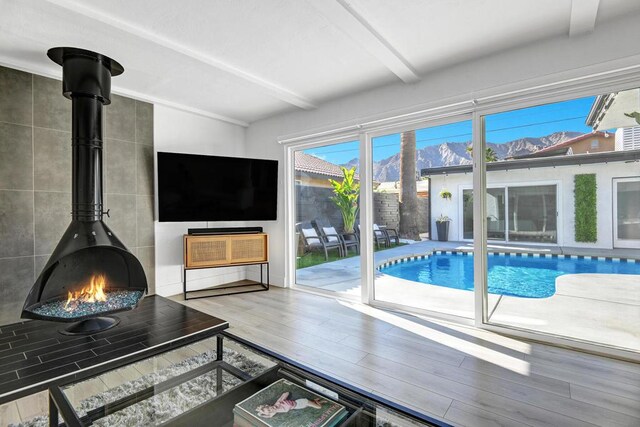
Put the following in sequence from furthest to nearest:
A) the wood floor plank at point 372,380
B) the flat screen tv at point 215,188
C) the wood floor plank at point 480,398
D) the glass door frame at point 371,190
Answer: the flat screen tv at point 215,188
the glass door frame at point 371,190
the wood floor plank at point 372,380
the wood floor plank at point 480,398

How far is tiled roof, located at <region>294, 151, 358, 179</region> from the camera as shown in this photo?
4.05 metres

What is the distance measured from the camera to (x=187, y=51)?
271 centimetres

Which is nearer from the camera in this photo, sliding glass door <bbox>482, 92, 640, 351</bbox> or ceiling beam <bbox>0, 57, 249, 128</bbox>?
sliding glass door <bbox>482, 92, 640, 351</bbox>

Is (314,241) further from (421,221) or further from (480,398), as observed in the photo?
(480,398)

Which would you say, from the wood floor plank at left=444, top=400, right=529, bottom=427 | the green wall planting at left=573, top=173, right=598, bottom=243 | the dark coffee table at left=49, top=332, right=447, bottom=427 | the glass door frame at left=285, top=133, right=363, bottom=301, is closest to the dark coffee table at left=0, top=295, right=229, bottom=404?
the dark coffee table at left=49, top=332, right=447, bottom=427

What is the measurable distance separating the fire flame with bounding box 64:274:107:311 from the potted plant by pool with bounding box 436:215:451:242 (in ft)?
9.88

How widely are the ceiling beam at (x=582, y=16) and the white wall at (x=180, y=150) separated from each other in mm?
3996

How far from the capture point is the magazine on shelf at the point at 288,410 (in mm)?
1122

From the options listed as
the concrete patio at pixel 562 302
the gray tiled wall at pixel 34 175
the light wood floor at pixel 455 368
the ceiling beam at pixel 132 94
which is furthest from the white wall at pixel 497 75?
the gray tiled wall at pixel 34 175

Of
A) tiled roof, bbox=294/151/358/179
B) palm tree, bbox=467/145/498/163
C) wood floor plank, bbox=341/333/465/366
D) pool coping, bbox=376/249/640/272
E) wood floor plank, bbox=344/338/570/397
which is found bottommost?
wood floor plank, bbox=344/338/570/397

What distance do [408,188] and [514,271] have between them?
50.1 inches

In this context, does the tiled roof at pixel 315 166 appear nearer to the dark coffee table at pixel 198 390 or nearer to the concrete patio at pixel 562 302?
the concrete patio at pixel 562 302

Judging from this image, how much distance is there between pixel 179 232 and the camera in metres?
4.14

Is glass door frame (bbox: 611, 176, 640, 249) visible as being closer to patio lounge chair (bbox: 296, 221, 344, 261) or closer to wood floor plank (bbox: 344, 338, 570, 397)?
wood floor plank (bbox: 344, 338, 570, 397)
